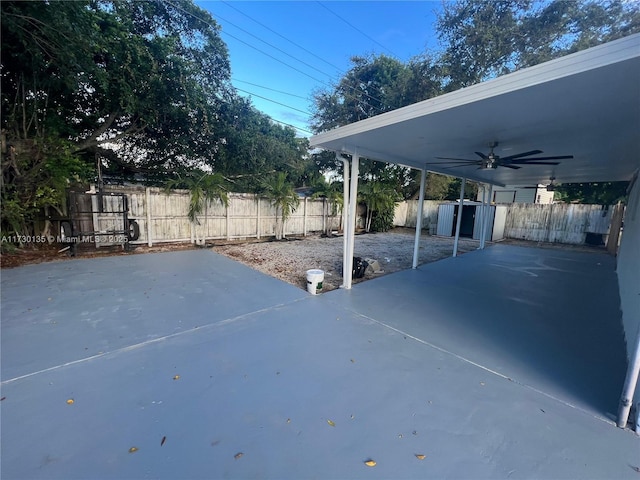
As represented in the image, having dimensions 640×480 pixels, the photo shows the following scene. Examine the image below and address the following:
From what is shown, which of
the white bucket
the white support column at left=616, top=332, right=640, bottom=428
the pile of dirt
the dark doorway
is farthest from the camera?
the dark doorway

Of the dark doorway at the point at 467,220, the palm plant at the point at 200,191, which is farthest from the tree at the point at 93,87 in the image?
the dark doorway at the point at 467,220

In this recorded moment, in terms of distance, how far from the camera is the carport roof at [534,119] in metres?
1.77

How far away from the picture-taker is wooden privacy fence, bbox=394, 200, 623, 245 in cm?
940

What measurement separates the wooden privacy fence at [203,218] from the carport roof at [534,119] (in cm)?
500

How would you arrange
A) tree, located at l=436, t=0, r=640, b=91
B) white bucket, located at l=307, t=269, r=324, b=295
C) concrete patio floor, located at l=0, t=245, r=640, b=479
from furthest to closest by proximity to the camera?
tree, located at l=436, t=0, r=640, b=91
white bucket, located at l=307, t=269, r=324, b=295
concrete patio floor, located at l=0, t=245, r=640, b=479

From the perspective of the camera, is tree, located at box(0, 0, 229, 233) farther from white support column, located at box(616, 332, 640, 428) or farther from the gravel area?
white support column, located at box(616, 332, 640, 428)

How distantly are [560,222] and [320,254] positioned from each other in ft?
32.0

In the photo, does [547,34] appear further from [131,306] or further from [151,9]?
[131,306]

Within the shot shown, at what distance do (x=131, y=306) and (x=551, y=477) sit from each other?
4158mm

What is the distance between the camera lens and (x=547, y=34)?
9.20 meters

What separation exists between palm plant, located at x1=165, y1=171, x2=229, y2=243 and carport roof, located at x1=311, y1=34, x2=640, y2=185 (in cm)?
438

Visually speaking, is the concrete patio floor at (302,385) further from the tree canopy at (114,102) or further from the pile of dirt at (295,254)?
the tree canopy at (114,102)

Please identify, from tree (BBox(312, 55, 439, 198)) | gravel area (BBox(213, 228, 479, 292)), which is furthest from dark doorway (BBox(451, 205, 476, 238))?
tree (BBox(312, 55, 439, 198))

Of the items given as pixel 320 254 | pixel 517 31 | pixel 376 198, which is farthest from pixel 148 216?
pixel 517 31
